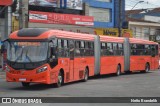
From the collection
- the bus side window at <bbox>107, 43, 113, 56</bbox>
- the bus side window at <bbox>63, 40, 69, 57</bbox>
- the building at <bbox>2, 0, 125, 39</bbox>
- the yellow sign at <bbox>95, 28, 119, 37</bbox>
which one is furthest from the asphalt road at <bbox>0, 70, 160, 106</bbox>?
the yellow sign at <bbox>95, 28, 119, 37</bbox>

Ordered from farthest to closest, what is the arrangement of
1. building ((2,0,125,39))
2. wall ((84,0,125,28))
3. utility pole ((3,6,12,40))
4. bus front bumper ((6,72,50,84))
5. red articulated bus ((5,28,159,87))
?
wall ((84,0,125,28)), building ((2,0,125,39)), utility pole ((3,6,12,40)), red articulated bus ((5,28,159,87)), bus front bumper ((6,72,50,84))

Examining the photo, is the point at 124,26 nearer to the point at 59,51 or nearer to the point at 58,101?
the point at 59,51

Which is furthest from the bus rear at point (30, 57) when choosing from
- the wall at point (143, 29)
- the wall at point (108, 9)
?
the wall at point (143, 29)

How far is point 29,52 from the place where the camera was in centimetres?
2184

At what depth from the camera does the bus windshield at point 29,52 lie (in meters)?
21.7

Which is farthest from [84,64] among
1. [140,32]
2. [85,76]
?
[140,32]

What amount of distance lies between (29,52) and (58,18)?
27.4 m

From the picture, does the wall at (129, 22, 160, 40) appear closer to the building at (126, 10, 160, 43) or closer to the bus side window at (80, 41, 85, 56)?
the building at (126, 10, 160, 43)

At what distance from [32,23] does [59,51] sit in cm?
2225

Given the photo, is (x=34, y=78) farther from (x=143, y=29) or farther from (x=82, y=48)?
(x=143, y=29)

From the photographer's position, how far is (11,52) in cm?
2228

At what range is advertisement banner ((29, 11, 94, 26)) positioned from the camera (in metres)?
45.6

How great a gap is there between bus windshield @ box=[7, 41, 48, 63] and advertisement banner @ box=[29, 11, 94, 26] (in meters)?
23.1

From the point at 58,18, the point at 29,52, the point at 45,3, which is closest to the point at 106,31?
the point at 58,18
